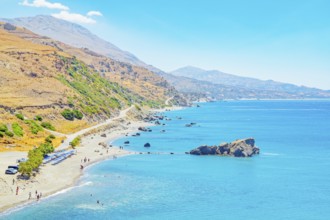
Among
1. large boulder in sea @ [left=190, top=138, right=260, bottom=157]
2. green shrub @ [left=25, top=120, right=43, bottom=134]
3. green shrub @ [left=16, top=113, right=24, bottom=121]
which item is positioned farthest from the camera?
green shrub @ [left=16, top=113, right=24, bottom=121]

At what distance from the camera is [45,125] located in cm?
14350

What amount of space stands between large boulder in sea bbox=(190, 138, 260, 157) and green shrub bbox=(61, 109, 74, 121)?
60.8 metres

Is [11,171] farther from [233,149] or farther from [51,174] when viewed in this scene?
[233,149]

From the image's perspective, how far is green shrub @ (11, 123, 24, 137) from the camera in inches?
4757

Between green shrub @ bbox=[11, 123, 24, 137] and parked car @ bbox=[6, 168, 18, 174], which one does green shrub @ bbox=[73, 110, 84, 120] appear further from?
parked car @ bbox=[6, 168, 18, 174]

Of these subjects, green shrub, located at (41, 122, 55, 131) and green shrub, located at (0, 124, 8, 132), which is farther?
green shrub, located at (41, 122, 55, 131)

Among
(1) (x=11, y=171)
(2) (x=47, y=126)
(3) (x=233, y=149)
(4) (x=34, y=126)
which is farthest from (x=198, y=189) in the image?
(2) (x=47, y=126)

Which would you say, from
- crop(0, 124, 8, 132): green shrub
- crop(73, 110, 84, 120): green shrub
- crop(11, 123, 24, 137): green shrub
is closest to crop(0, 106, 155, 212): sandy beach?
crop(11, 123, 24, 137): green shrub

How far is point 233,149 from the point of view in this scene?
125m

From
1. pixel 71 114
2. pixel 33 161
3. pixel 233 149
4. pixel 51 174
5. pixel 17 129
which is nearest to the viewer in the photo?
pixel 33 161

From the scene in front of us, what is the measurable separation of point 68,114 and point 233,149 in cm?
7309

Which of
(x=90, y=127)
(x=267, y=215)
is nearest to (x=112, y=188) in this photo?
(x=267, y=215)

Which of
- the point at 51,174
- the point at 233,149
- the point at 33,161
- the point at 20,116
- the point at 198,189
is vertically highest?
the point at 20,116

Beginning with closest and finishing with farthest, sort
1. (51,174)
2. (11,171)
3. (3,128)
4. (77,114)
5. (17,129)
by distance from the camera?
(11,171), (51,174), (3,128), (17,129), (77,114)
